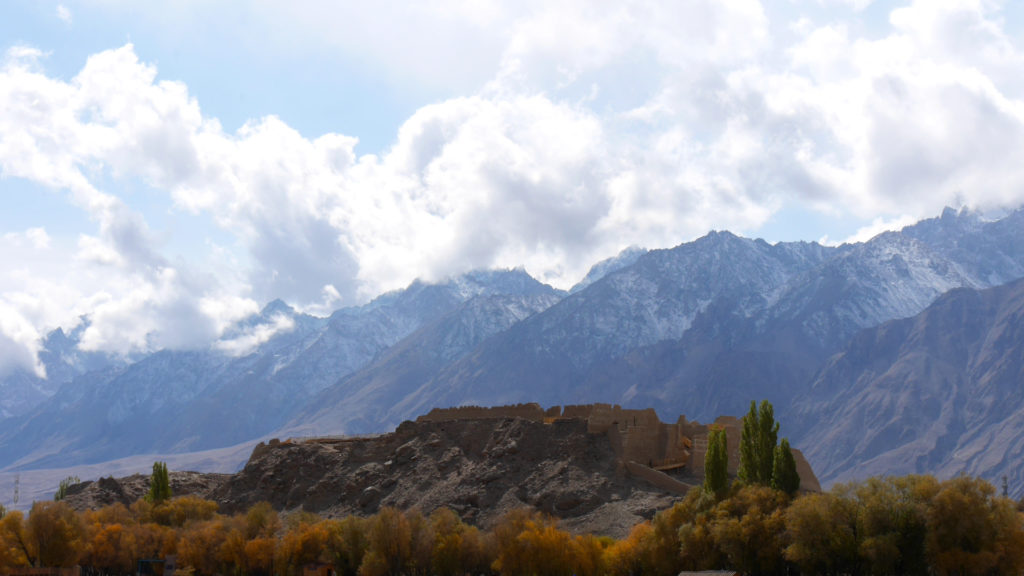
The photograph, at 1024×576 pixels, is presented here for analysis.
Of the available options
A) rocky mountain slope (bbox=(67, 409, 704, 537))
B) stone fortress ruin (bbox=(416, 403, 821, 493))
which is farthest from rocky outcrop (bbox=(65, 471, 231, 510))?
stone fortress ruin (bbox=(416, 403, 821, 493))

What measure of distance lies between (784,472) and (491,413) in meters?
48.8

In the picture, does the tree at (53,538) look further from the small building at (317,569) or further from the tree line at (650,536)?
the small building at (317,569)

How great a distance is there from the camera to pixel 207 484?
150 m

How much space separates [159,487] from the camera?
13225 centimetres

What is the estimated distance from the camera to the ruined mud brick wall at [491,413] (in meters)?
128

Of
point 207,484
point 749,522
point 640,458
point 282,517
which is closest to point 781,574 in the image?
point 749,522

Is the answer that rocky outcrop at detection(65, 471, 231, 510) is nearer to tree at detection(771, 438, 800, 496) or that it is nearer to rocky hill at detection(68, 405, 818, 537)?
rocky hill at detection(68, 405, 818, 537)

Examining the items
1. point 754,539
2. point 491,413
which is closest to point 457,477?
point 491,413

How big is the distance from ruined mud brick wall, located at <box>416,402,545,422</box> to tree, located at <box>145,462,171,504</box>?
27619mm

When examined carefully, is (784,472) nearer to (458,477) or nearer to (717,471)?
(717,471)

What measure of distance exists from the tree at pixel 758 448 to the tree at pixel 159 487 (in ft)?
217

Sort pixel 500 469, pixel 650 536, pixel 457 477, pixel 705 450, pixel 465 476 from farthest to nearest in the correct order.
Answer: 1. pixel 457 477
2. pixel 465 476
3. pixel 500 469
4. pixel 705 450
5. pixel 650 536

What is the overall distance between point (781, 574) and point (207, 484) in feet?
283

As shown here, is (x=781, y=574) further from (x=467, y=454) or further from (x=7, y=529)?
(x=7, y=529)
